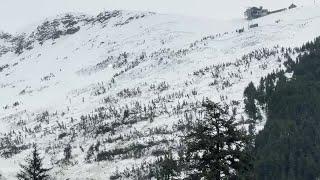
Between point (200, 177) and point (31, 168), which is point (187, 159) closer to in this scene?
point (200, 177)

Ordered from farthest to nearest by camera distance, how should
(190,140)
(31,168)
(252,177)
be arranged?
(31,168) → (190,140) → (252,177)

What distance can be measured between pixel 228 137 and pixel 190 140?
183 centimetres

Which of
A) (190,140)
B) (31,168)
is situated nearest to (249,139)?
(190,140)

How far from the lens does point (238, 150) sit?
102ft

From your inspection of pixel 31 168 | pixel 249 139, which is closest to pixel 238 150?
pixel 249 139

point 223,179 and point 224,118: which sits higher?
point 224,118

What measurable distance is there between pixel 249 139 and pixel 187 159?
3062 mm

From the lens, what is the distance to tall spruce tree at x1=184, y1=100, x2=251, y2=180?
31.3 meters

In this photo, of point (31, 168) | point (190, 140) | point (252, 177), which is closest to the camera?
point (252, 177)

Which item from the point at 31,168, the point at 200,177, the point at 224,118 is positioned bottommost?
the point at 31,168

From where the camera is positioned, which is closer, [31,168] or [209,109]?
[209,109]

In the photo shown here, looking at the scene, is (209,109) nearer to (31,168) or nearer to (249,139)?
(249,139)

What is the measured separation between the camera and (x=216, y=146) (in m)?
32.2

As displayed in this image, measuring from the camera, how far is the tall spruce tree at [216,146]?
3131 cm
